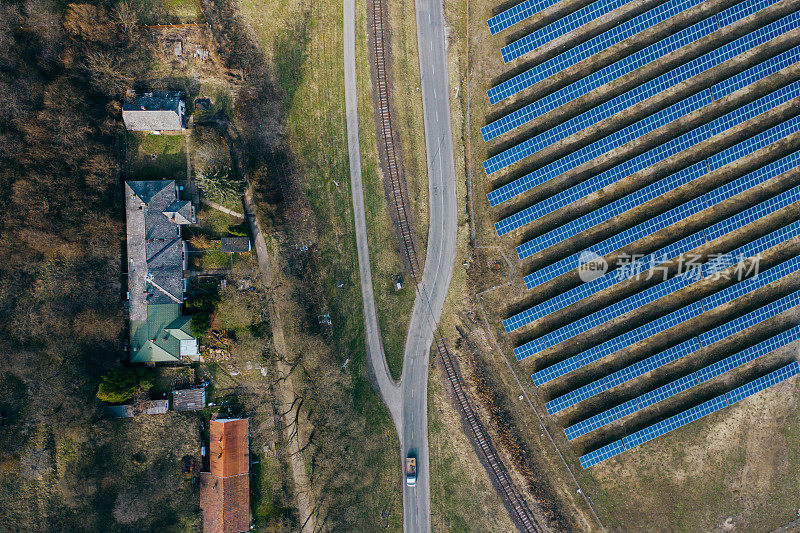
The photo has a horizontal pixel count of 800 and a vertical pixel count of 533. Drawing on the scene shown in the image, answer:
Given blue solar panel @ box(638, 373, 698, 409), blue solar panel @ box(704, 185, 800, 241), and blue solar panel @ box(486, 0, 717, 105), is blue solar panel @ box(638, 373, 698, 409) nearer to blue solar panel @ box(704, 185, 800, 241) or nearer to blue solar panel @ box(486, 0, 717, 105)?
blue solar panel @ box(704, 185, 800, 241)

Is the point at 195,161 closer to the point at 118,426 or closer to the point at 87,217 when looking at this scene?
the point at 87,217

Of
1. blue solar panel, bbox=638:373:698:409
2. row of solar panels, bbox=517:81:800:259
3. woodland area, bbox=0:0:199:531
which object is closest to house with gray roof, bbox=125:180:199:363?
woodland area, bbox=0:0:199:531

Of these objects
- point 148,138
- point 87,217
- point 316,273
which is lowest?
point 316,273

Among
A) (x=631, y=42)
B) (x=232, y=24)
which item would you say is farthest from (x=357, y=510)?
(x=631, y=42)

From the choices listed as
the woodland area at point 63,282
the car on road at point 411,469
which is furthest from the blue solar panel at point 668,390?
the woodland area at point 63,282

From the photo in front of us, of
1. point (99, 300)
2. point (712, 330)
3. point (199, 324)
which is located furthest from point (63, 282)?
point (712, 330)
